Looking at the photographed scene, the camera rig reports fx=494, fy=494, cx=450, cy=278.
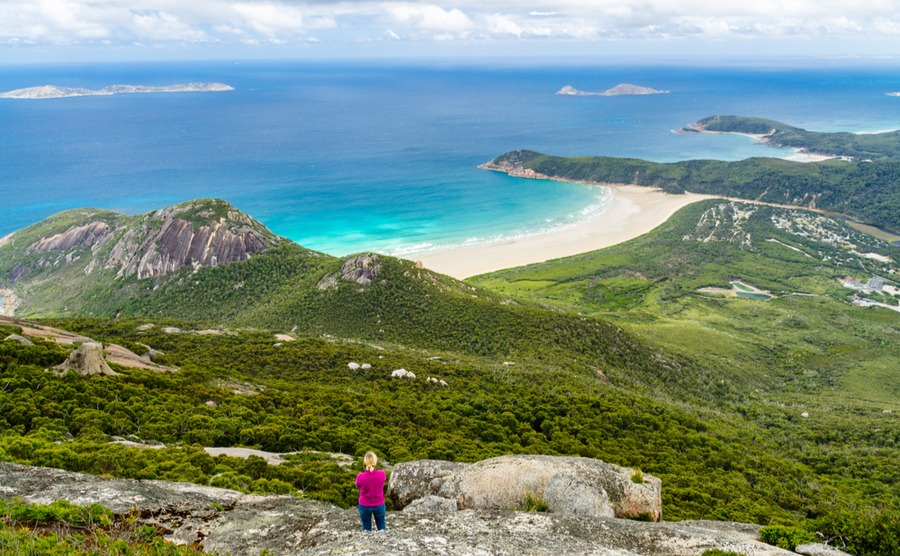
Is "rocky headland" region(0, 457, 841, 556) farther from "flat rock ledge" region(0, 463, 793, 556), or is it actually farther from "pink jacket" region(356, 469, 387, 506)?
"pink jacket" region(356, 469, 387, 506)

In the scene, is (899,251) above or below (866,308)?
above

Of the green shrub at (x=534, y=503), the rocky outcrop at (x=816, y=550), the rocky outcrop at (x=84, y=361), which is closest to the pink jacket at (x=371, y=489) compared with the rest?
the green shrub at (x=534, y=503)

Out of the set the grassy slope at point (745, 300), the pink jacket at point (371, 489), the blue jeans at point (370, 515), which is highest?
the pink jacket at point (371, 489)

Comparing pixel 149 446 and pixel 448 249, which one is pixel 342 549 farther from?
pixel 448 249

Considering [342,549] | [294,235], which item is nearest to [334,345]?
[342,549]

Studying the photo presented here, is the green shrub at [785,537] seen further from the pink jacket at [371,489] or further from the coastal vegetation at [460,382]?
the pink jacket at [371,489]

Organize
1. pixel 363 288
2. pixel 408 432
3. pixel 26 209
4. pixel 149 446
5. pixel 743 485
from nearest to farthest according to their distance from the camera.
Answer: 1. pixel 149 446
2. pixel 408 432
3. pixel 743 485
4. pixel 363 288
5. pixel 26 209

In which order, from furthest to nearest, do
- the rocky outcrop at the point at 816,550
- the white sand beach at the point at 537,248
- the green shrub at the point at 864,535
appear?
the white sand beach at the point at 537,248 < the green shrub at the point at 864,535 < the rocky outcrop at the point at 816,550

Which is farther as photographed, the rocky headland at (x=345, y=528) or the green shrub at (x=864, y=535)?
the green shrub at (x=864, y=535)
